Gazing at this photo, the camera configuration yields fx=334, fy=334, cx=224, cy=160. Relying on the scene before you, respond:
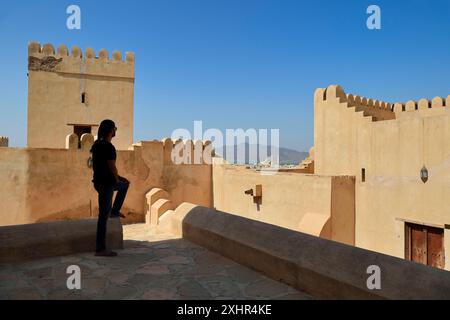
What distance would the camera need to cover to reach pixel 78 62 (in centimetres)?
1617

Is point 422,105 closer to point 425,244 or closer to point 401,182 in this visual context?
point 401,182

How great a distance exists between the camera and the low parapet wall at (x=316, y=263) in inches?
94.8

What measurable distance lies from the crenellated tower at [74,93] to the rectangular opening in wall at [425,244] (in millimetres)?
12822

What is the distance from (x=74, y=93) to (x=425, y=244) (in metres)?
15.4

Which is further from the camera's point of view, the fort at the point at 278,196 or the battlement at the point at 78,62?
the battlement at the point at 78,62

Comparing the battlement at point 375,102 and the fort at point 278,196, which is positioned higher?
the battlement at point 375,102

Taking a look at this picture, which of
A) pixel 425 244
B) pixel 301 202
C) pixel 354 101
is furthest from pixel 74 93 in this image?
pixel 425 244

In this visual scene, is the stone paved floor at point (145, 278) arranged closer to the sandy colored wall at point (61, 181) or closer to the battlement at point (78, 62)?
the sandy colored wall at point (61, 181)

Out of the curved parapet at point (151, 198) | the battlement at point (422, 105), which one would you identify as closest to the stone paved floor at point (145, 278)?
the curved parapet at point (151, 198)

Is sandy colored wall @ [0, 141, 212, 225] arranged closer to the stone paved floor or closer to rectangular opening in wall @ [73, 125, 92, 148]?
rectangular opening in wall @ [73, 125, 92, 148]

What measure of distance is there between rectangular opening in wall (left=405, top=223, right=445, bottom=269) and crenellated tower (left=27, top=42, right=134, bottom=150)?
42.1 ft

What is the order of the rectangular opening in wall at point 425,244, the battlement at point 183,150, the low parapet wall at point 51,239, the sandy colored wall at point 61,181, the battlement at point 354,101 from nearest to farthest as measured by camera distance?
the low parapet wall at point 51,239
the rectangular opening in wall at point 425,244
the sandy colored wall at point 61,181
the battlement at point 183,150
the battlement at point 354,101
